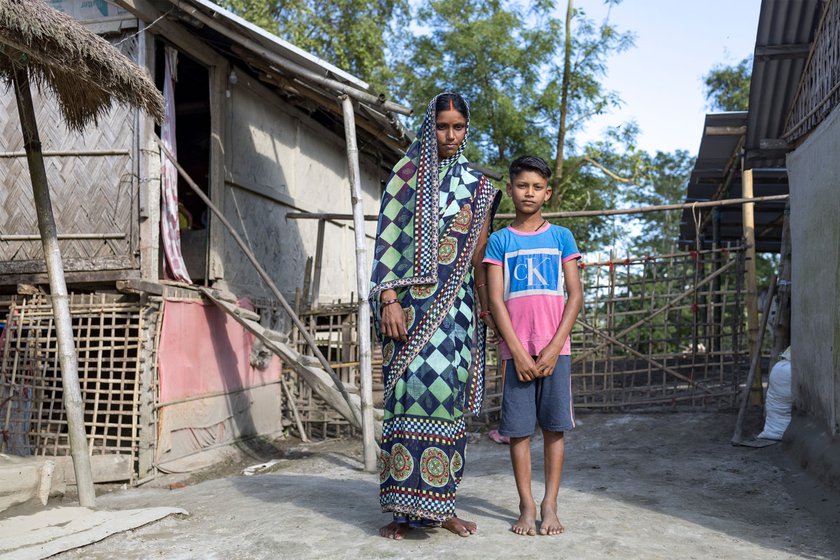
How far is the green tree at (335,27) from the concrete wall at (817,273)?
39.1 ft

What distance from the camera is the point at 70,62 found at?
395cm

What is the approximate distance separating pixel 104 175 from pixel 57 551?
398 cm

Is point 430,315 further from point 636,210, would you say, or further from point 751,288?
point 751,288

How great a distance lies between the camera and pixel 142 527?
3.48 meters

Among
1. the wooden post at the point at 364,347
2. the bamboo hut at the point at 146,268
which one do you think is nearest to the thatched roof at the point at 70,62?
the bamboo hut at the point at 146,268

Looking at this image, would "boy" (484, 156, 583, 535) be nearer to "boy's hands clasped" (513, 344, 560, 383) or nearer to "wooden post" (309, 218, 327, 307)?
"boy's hands clasped" (513, 344, 560, 383)

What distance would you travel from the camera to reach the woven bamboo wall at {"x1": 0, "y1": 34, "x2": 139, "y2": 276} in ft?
20.4

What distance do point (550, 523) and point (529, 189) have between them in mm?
1392

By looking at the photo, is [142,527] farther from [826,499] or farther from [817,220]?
[817,220]

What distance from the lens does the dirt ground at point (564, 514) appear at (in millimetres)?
2982

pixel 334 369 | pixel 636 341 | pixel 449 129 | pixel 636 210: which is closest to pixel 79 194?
pixel 334 369

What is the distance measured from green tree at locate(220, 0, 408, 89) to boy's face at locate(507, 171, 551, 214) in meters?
13.8

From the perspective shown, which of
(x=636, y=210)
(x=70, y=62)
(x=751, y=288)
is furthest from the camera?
(x=636, y=210)

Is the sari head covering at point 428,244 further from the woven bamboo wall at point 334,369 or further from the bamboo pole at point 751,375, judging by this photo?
the woven bamboo wall at point 334,369
